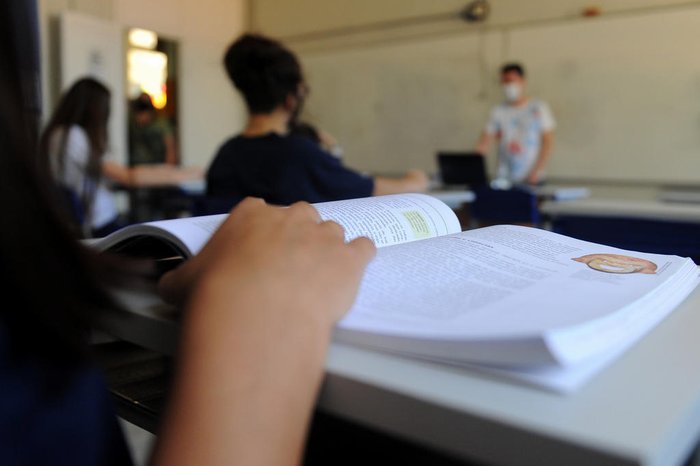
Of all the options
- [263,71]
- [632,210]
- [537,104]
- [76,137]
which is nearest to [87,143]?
[76,137]

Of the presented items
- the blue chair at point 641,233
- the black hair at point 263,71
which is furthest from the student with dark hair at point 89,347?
the black hair at point 263,71

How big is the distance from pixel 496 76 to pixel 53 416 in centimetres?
557

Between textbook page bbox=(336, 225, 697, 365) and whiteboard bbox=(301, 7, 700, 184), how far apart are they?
467cm

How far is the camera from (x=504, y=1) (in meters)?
5.43

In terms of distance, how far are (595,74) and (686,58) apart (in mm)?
638

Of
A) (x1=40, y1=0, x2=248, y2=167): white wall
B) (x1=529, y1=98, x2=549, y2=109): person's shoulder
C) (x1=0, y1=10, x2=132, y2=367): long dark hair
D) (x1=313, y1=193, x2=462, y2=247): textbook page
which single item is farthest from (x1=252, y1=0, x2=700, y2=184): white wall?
(x1=0, y1=10, x2=132, y2=367): long dark hair

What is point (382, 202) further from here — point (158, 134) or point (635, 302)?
point (158, 134)

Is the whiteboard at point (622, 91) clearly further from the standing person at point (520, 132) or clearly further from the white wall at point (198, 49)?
the white wall at point (198, 49)

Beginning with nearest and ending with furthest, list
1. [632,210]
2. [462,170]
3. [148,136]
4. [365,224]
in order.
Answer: [365,224], [632,210], [462,170], [148,136]

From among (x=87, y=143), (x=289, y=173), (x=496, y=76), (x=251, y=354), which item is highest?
(x=496, y=76)

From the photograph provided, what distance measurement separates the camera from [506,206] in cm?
308

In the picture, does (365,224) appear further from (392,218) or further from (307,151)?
(307,151)

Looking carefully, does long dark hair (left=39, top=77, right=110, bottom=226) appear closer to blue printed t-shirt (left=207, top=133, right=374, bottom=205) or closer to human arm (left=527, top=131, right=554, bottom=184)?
blue printed t-shirt (left=207, top=133, right=374, bottom=205)

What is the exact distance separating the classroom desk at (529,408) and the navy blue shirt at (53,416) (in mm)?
74
